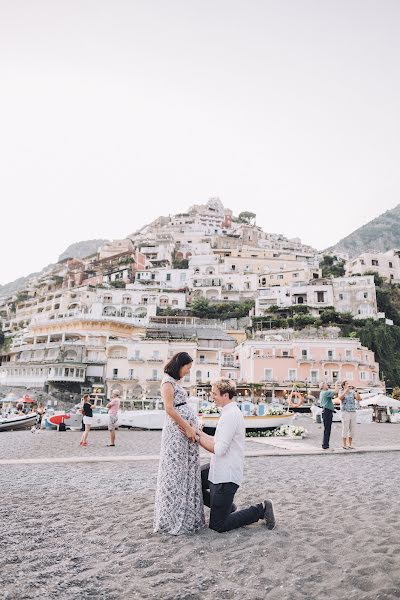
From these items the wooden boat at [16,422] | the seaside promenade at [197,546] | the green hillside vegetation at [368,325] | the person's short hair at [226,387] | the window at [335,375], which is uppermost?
the green hillside vegetation at [368,325]

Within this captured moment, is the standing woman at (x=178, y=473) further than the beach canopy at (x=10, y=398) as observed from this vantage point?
No

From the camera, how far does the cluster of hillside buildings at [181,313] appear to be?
46062mm

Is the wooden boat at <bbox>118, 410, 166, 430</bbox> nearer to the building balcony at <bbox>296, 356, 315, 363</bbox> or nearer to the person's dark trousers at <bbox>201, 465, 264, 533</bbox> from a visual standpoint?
the person's dark trousers at <bbox>201, 465, 264, 533</bbox>

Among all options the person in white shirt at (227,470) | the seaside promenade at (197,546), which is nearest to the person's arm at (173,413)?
the person in white shirt at (227,470)

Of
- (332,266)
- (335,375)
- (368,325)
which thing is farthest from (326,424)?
(332,266)

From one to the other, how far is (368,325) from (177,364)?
2236 inches

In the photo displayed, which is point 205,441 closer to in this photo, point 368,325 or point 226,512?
point 226,512

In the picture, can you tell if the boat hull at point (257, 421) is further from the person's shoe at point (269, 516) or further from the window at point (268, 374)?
the window at point (268, 374)

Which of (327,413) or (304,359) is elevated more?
(304,359)

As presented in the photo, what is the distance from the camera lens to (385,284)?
7162 centimetres

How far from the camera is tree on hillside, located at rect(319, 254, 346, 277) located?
8175 centimetres

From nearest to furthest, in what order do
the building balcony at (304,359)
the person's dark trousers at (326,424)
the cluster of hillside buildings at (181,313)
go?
1. the person's dark trousers at (326,424)
2. the building balcony at (304,359)
3. the cluster of hillside buildings at (181,313)

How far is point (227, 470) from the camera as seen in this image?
448 cm

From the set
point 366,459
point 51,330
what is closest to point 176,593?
point 366,459
